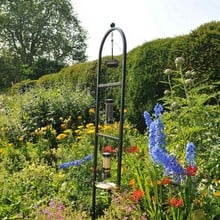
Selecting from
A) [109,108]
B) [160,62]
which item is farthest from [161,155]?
[160,62]

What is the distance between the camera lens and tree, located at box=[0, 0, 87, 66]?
32438 mm

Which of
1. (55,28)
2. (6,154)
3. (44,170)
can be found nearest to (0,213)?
(44,170)

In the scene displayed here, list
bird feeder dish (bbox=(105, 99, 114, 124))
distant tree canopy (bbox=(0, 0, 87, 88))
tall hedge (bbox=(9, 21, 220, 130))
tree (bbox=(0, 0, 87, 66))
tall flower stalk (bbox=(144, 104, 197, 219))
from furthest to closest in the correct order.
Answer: tree (bbox=(0, 0, 87, 66)) < distant tree canopy (bbox=(0, 0, 87, 88)) < tall hedge (bbox=(9, 21, 220, 130)) < bird feeder dish (bbox=(105, 99, 114, 124)) < tall flower stalk (bbox=(144, 104, 197, 219))

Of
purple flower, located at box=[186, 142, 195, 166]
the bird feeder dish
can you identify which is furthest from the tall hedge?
purple flower, located at box=[186, 142, 195, 166]

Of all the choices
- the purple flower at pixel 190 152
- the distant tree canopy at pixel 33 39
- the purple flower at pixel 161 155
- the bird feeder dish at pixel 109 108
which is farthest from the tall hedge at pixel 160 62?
the distant tree canopy at pixel 33 39

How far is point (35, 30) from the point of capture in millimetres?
32656

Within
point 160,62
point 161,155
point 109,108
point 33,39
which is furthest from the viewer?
point 33,39

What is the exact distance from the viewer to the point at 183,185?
127 inches

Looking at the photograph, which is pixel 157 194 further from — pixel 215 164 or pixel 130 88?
pixel 130 88

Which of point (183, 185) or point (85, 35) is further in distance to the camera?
point (85, 35)

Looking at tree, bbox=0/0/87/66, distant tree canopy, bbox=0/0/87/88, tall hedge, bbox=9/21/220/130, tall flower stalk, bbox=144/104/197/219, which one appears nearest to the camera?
tall flower stalk, bbox=144/104/197/219

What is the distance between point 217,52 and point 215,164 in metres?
2.94

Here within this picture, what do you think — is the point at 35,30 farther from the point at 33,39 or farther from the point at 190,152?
the point at 190,152

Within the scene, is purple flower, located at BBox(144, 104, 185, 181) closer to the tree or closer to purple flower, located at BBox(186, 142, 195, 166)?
purple flower, located at BBox(186, 142, 195, 166)
